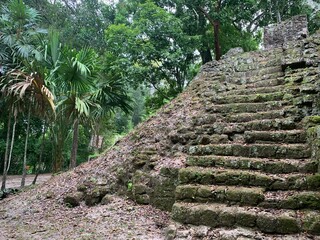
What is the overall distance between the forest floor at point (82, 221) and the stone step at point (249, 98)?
2.47m

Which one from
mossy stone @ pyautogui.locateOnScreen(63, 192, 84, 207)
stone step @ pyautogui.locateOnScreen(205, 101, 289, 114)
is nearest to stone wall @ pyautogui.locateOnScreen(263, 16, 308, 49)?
stone step @ pyautogui.locateOnScreen(205, 101, 289, 114)

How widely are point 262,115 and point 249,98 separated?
687 millimetres

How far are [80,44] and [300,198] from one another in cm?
1221

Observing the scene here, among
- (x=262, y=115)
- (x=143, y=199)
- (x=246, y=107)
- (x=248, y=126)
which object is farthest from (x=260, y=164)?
(x=143, y=199)

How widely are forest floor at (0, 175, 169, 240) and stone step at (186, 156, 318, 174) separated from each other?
0.91 meters

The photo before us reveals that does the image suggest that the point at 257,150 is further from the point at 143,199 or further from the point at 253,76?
the point at 253,76

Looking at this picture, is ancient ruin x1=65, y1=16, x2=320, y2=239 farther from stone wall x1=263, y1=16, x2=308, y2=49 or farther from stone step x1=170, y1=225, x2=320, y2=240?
stone wall x1=263, y1=16, x2=308, y2=49

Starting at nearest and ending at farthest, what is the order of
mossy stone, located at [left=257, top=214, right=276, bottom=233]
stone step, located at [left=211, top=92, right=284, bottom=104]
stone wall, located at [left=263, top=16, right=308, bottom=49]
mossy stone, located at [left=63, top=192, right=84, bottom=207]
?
mossy stone, located at [left=257, top=214, right=276, bottom=233]
mossy stone, located at [left=63, top=192, right=84, bottom=207]
stone step, located at [left=211, top=92, right=284, bottom=104]
stone wall, located at [left=263, top=16, right=308, bottom=49]

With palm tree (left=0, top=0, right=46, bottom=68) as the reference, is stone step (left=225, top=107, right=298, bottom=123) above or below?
below

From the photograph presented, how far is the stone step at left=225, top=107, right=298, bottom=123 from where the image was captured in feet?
13.7

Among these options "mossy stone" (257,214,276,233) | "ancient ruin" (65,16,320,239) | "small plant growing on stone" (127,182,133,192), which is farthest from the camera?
"small plant growing on stone" (127,182,133,192)

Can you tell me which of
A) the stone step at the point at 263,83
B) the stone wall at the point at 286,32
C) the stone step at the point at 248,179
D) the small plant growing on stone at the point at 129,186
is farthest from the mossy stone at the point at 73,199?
the stone wall at the point at 286,32

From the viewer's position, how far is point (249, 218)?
278 centimetres

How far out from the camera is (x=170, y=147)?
15.7 ft
